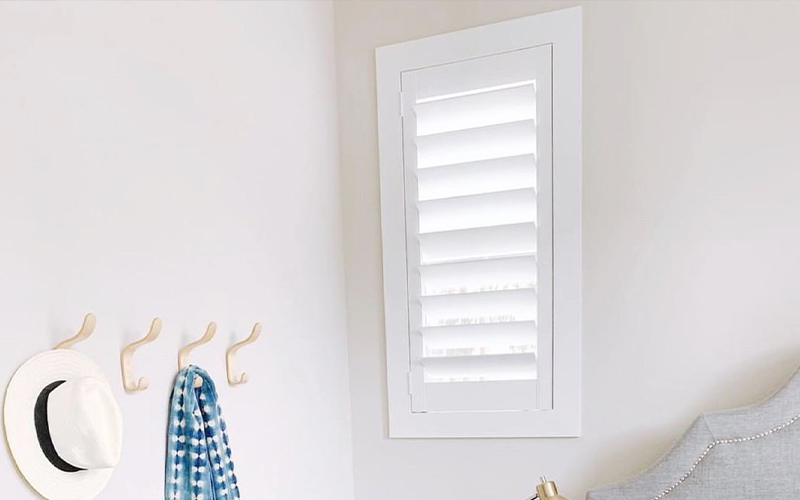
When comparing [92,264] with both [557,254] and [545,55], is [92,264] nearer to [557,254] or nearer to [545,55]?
[557,254]

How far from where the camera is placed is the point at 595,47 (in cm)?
145

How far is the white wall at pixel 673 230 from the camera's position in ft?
4.29

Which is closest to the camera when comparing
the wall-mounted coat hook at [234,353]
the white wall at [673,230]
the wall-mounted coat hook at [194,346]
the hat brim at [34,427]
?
the hat brim at [34,427]

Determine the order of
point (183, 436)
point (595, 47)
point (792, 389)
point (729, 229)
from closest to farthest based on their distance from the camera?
1. point (183, 436)
2. point (792, 389)
3. point (729, 229)
4. point (595, 47)

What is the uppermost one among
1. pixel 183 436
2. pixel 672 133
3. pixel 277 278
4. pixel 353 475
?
pixel 672 133

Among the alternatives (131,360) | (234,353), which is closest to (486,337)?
(234,353)

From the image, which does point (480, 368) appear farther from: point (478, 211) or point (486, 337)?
point (478, 211)

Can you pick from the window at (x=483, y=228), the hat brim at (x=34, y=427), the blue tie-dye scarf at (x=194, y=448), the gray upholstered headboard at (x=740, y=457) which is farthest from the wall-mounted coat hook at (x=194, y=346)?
the gray upholstered headboard at (x=740, y=457)

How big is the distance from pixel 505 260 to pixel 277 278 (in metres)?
0.61

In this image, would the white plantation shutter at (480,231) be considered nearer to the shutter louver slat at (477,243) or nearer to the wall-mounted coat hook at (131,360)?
the shutter louver slat at (477,243)

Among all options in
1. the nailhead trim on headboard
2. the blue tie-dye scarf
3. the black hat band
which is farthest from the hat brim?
the nailhead trim on headboard

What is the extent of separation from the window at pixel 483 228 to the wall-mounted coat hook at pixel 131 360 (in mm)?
814

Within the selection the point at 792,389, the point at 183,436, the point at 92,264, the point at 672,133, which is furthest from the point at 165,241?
the point at 792,389

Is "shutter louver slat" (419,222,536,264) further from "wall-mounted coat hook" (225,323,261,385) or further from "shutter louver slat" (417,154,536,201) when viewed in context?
"wall-mounted coat hook" (225,323,261,385)
